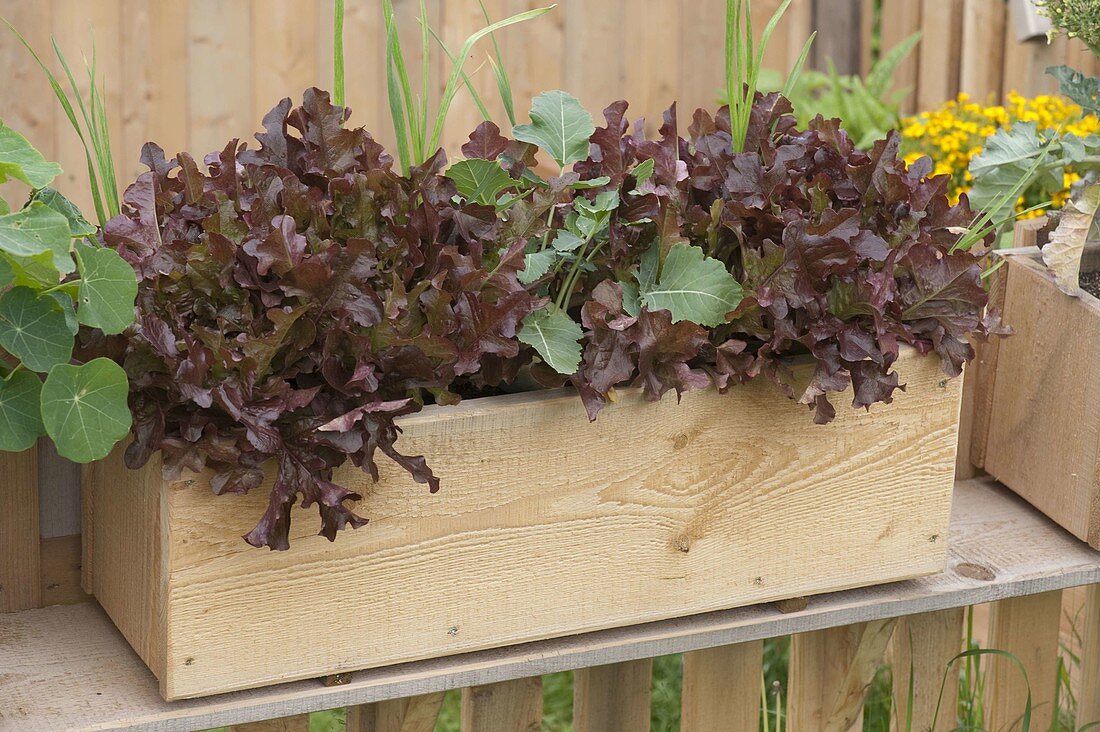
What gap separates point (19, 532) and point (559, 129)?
610 mm

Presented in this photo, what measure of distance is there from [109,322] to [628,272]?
0.45 meters

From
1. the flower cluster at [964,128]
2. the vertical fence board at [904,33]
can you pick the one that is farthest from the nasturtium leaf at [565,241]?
the vertical fence board at [904,33]

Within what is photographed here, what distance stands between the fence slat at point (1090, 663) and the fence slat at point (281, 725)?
3.11 feet

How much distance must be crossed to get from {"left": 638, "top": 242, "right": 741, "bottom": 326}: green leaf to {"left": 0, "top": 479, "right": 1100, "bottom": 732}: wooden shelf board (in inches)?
12.2

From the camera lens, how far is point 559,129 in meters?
1.12

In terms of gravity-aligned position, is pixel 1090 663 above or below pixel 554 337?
below

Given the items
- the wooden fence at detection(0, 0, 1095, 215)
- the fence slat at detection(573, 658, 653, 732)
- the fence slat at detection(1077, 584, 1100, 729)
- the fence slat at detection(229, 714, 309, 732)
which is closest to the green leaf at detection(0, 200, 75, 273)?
the fence slat at detection(229, 714, 309, 732)

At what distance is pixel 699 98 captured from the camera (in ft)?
13.3

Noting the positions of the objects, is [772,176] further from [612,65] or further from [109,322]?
[612,65]

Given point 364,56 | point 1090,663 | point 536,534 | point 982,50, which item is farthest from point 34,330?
point 982,50

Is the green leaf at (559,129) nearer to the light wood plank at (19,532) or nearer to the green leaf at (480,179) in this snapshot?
the green leaf at (480,179)

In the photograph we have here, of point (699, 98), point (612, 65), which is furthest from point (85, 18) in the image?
point (699, 98)

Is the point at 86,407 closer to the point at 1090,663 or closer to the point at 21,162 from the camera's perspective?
the point at 21,162

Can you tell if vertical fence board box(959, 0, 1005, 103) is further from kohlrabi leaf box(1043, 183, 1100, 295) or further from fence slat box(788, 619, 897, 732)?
fence slat box(788, 619, 897, 732)
